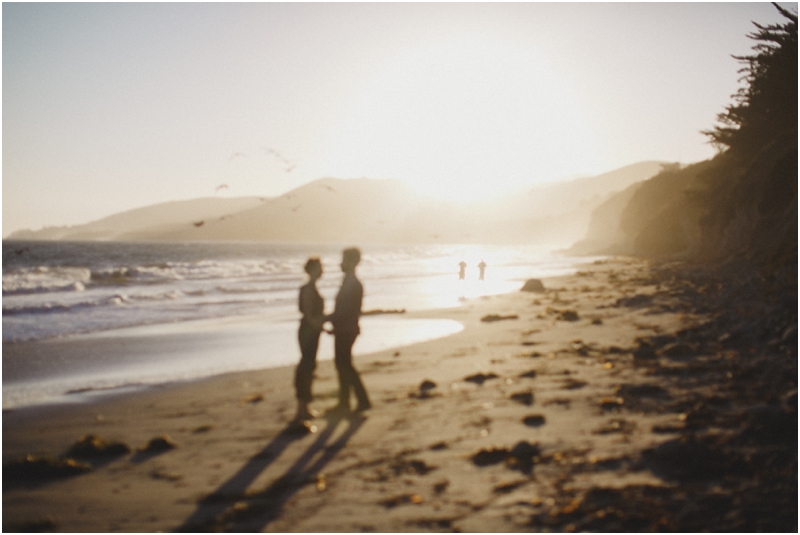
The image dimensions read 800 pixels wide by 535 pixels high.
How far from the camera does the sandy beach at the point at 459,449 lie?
423cm

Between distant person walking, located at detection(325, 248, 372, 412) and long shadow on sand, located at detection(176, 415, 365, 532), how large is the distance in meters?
1.18

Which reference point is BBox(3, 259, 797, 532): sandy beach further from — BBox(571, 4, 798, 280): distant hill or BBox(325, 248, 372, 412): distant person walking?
BBox(571, 4, 798, 280): distant hill

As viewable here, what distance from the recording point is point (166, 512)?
4602mm

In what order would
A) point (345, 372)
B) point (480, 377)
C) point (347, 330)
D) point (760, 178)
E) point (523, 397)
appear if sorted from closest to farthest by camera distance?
point (523, 397)
point (345, 372)
point (347, 330)
point (480, 377)
point (760, 178)

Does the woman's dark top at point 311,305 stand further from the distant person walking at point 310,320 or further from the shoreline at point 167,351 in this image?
the shoreline at point 167,351

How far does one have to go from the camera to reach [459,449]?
5562 mm

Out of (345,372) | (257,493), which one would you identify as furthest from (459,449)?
(345,372)

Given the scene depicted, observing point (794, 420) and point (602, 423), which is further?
point (602, 423)

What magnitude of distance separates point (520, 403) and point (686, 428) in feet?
6.53

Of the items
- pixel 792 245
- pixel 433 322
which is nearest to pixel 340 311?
pixel 433 322

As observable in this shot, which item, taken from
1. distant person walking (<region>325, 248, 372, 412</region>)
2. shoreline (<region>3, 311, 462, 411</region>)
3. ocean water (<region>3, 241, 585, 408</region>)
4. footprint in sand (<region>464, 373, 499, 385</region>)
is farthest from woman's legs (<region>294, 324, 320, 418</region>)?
ocean water (<region>3, 241, 585, 408</region>)

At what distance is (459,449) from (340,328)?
273cm

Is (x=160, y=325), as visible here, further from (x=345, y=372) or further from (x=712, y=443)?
(x=712, y=443)

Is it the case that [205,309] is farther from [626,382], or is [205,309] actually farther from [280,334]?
[626,382]
